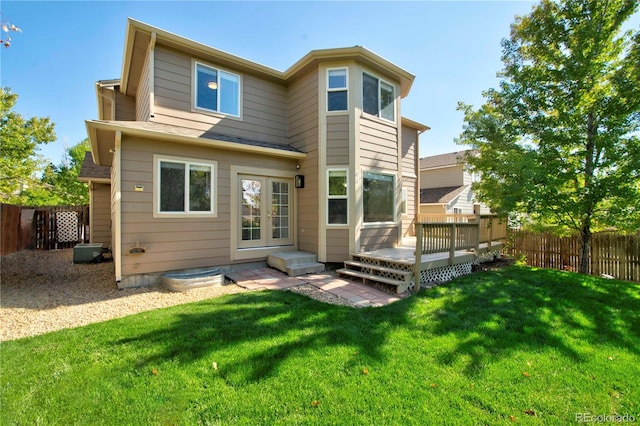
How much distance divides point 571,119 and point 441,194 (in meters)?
13.0

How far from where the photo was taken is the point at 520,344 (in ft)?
10.9

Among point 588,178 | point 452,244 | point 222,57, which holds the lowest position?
point 452,244

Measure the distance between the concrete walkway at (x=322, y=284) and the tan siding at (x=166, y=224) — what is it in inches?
35.5

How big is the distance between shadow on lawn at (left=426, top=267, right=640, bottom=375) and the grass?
28 millimetres

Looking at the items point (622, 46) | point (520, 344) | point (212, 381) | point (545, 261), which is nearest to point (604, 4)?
point (622, 46)

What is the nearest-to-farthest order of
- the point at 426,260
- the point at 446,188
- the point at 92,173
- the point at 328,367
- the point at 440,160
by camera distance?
the point at 328,367 → the point at 426,260 → the point at 92,173 → the point at 446,188 → the point at 440,160

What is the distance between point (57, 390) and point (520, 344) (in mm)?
4753

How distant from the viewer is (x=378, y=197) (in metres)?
7.75

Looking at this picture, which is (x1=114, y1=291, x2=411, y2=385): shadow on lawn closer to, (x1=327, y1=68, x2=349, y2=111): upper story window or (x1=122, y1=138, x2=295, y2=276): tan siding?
(x1=122, y1=138, x2=295, y2=276): tan siding

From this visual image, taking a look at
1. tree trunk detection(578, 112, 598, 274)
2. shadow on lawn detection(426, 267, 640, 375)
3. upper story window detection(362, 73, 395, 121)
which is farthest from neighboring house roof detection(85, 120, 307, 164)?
tree trunk detection(578, 112, 598, 274)

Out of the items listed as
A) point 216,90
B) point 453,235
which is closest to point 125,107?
point 216,90

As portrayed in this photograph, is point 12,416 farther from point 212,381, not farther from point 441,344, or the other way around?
point 441,344

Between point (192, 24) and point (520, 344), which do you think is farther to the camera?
point (192, 24)

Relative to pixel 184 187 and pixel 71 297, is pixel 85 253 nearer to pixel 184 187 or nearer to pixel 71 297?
pixel 71 297
